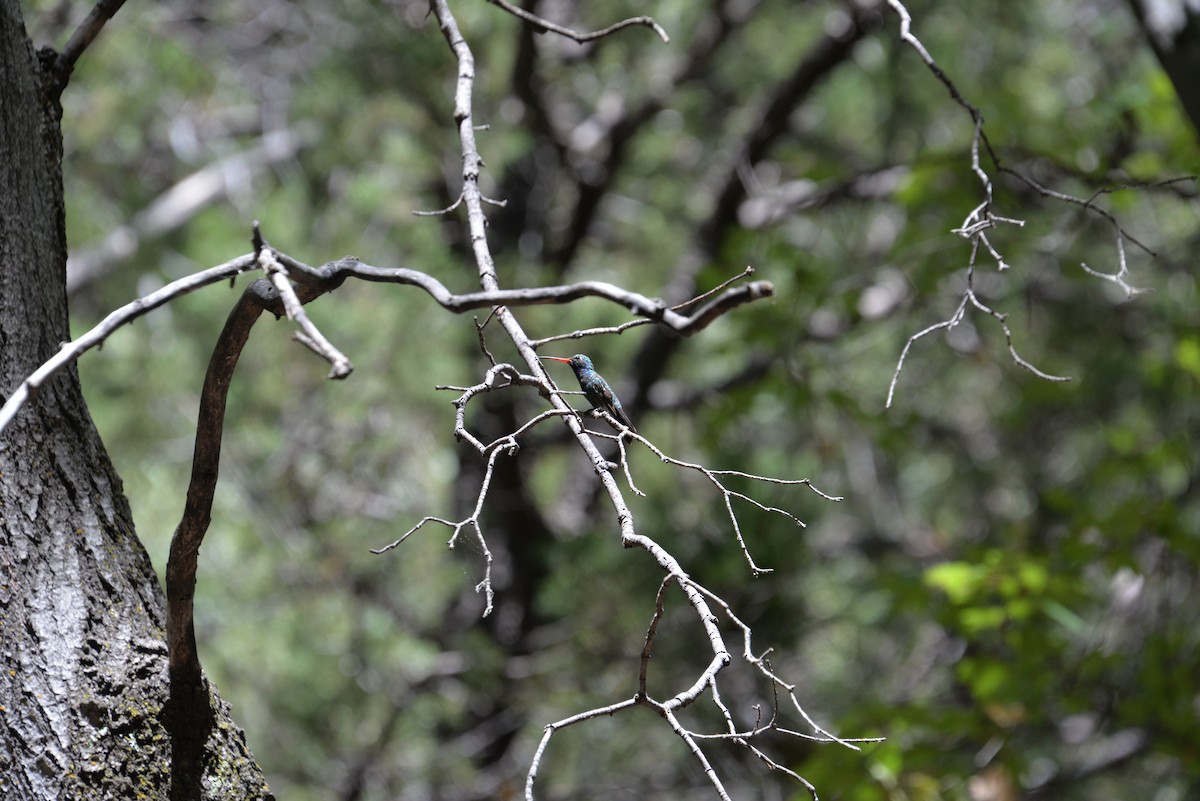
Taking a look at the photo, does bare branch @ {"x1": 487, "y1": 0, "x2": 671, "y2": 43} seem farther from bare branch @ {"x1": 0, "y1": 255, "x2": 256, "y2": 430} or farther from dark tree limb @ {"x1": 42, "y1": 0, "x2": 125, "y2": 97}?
bare branch @ {"x1": 0, "y1": 255, "x2": 256, "y2": 430}

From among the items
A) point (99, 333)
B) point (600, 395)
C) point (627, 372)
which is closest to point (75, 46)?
point (99, 333)

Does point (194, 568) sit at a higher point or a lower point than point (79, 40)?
lower

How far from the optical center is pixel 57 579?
1452mm

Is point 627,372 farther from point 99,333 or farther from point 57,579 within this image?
point 99,333

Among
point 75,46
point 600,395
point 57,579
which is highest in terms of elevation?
point 75,46

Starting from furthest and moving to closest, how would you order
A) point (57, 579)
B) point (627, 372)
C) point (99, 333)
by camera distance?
1. point (627, 372)
2. point (57, 579)
3. point (99, 333)

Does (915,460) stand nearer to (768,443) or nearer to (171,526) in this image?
(768,443)

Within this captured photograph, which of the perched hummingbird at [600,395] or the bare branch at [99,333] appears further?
the perched hummingbird at [600,395]

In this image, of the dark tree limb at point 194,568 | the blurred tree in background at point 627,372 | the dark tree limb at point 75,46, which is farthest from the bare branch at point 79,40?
the blurred tree in background at point 627,372

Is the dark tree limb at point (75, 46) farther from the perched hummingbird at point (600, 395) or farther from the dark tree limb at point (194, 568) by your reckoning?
the perched hummingbird at point (600, 395)

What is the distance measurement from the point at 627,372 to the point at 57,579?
3.97 m

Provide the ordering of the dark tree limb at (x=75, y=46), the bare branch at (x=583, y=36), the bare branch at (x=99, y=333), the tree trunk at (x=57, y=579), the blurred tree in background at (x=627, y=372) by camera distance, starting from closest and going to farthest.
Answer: the bare branch at (x=99, y=333) → the tree trunk at (x=57, y=579) → the dark tree limb at (x=75, y=46) → the bare branch at (x=583, y=36) → the blurred tree in background at (x=627, y=372)

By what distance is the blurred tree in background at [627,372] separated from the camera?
3701 millimetres

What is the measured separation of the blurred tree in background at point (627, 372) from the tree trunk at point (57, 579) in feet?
5.74
